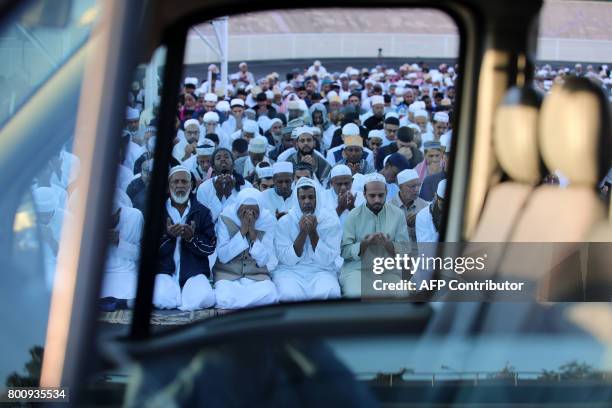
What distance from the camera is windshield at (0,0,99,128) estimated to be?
76 centimetres

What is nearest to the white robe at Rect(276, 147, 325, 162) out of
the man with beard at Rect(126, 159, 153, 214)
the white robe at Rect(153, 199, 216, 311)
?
the white robe at Rect(153, 199, 216, 311)

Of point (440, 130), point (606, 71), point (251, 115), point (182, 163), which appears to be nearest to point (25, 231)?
point (182, 163)

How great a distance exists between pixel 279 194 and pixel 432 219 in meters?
0.26

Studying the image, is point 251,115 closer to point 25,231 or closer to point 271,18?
point 271,18

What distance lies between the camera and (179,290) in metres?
0.96

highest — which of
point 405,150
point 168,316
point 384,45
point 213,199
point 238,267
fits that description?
point 384,45

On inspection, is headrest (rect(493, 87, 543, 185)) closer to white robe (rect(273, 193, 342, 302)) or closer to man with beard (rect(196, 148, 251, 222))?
white robe (rect(273, 193, 342, 302))

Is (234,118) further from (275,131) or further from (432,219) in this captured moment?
(432,219)

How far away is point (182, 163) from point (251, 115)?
60 centimetres

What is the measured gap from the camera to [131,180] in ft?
2.98

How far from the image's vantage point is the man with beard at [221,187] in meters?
1.21

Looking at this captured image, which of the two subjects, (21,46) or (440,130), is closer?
(21,46)

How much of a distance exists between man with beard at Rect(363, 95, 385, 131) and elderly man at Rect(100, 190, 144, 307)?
595 millimetres

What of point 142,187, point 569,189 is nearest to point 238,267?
point 142,187
